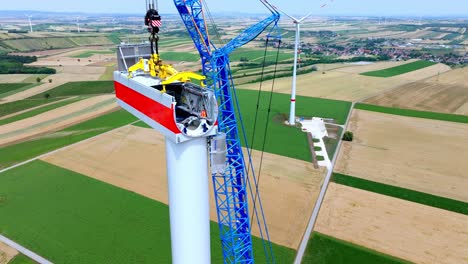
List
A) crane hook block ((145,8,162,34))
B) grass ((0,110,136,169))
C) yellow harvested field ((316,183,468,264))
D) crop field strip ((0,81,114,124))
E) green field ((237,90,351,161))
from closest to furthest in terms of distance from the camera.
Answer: crane hook block ((145,8,162,34)) → yellow harvested field ((316,183,468,264)) → grass ((0,110,136,169)) → green field ((237,90,351,161)) → crop field strip ((0,81,114,124))

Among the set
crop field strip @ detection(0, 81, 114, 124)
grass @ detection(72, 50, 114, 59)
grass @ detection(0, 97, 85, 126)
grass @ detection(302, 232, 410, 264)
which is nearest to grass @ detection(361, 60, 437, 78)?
crop field strip @ detection(0, 81, 114, 124)

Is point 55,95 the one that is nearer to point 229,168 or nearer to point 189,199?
point 229,168

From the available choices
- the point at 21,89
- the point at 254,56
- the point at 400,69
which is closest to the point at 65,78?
the point at 21,89

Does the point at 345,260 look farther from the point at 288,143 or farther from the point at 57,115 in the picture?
the point at 57,115

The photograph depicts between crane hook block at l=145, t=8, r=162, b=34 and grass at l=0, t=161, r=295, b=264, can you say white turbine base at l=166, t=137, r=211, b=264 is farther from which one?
grass at l=0, t=161, r=295, b=264

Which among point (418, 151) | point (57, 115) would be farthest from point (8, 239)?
point (418, 151)
